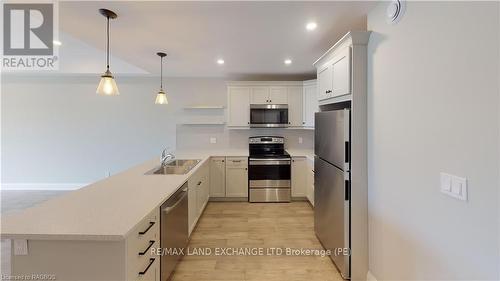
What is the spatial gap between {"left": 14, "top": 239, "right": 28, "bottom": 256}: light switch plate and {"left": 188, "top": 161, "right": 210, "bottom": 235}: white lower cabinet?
5.32 ft

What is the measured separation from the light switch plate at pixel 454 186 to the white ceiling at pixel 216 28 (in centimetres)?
148

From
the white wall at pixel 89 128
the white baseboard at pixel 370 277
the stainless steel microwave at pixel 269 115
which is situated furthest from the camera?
the white wall at pixel 89 128

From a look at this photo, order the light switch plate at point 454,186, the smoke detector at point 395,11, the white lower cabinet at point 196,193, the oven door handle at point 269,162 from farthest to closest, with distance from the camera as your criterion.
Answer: the oven door handle at point 269,162
the white lower cabinet at point 196,193
the smoke detector at point 395,11
the light switch plate at point 454,186

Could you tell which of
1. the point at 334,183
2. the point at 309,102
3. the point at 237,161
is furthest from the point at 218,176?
the point at 334,183

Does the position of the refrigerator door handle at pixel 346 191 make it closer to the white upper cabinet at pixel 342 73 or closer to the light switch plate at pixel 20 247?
the white upper cabinet at pixel 342 73

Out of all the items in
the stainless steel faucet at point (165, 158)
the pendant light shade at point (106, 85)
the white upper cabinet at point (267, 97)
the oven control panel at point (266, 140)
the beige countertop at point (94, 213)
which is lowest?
the beige countertop at point (94, 213)

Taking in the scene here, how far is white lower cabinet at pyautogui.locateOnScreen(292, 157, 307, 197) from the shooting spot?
14.8 ft

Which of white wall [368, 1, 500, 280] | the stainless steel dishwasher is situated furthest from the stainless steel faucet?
white wall [368, 1, 500, 280]

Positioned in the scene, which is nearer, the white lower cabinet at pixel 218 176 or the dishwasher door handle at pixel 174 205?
the dishwasher door handle at pixel 174 205

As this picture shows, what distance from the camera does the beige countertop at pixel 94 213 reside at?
4.55 feet

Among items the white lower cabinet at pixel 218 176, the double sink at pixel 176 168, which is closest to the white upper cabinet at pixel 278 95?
the white lower cabinet at pixel 218 176

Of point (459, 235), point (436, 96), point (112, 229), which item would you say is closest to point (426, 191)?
point (459, 235)

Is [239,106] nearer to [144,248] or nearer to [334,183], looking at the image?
[334,183]

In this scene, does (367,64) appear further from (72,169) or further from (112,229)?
(72,169)
